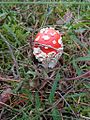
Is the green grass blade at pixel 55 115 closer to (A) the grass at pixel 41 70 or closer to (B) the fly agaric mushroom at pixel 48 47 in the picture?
(A) the grass at pixel 41 70

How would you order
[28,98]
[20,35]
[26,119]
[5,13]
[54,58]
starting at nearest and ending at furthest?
1. [26,119]
2. [28,98]
3. [54,58]
4. [20,35]
5. [5,13]

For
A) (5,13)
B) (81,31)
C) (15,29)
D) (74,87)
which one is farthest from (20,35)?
(74,87)

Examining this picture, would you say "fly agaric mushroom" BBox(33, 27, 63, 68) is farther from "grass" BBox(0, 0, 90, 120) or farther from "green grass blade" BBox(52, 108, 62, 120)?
"green grass blade" BBox(52, 108, 62, 120)

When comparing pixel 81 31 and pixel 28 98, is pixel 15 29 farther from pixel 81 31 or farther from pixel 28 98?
pixel 28 98

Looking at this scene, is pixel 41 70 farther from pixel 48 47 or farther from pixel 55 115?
pixel 55 115

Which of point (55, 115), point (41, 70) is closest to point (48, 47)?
point (41, 70)
